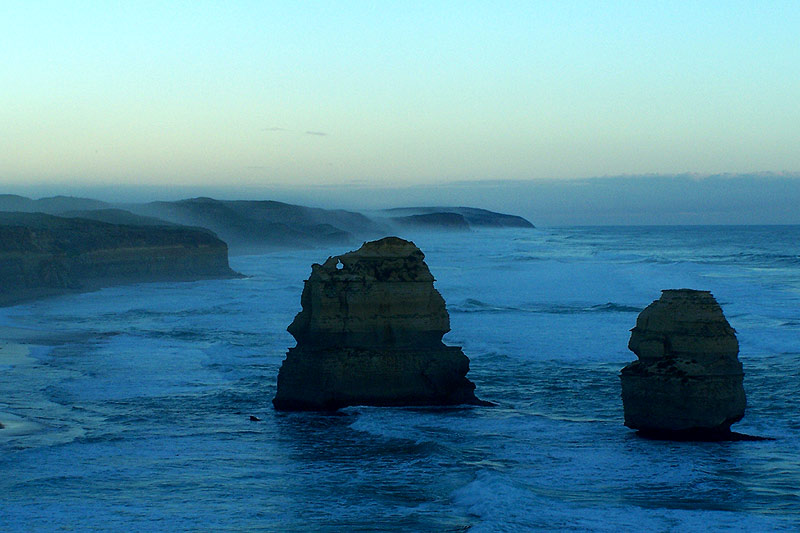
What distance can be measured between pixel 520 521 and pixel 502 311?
95.6 ft

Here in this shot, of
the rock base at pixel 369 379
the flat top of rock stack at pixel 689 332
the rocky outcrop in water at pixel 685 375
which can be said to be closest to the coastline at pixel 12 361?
the rock base at pixel 369 379

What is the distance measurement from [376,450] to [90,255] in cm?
4933

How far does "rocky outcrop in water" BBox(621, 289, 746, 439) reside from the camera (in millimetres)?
Answer: 17625

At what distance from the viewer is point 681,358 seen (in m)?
17.9

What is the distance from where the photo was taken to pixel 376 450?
691 inches

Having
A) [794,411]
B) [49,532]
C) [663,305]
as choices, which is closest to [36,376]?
[49,532]

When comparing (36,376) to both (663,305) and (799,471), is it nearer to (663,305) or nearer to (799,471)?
(663,305)

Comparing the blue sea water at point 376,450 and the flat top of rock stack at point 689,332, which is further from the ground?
the flat top of rock stack at point 689,332

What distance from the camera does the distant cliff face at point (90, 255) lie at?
54188mm

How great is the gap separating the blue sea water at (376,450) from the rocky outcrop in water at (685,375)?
18.2 inches

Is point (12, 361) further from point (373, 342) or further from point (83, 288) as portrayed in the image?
point (83, 288)

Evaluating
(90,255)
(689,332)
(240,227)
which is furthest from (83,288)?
(240,227)

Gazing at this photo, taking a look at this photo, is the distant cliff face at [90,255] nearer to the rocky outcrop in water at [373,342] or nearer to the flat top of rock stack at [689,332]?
the rocky outcrop in water at [373,342]

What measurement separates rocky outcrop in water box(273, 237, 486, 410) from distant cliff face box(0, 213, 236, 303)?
3308 cm
